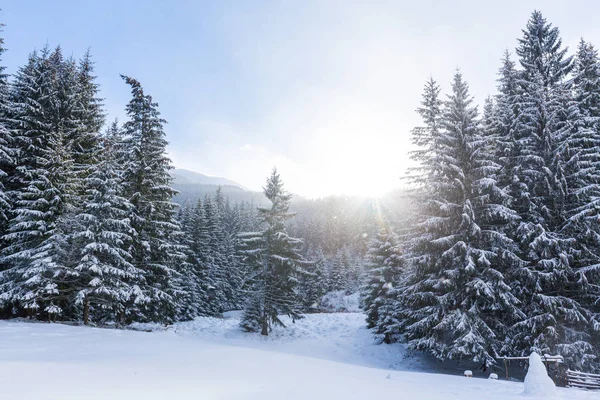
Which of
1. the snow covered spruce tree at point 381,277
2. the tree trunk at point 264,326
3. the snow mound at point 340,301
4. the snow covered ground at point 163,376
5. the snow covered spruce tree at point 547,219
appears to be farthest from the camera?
the snow mound at point 340,301

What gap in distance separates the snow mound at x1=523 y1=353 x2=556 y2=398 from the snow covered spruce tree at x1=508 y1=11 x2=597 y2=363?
Answer: 6.56 m

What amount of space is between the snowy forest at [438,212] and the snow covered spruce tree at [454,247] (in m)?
0.09

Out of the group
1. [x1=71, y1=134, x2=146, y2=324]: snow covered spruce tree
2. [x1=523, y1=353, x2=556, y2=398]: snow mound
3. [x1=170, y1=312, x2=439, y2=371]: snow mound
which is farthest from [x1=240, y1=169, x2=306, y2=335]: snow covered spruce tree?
[x1=523, y1=353, x2=556, y2=398]: snow mound

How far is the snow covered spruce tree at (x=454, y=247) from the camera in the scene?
1520 cm

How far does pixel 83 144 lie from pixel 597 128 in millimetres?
30225

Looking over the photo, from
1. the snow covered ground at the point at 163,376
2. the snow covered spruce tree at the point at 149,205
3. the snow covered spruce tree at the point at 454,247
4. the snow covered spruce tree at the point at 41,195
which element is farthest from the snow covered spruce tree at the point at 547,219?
the snow covered spruce tree at the point at 41,195

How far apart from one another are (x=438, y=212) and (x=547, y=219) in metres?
5.25

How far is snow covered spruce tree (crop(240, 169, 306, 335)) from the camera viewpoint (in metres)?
24.5

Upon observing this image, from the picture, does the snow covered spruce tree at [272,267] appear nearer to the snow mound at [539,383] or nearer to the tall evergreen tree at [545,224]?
the tall evergreen tree at [545,224]

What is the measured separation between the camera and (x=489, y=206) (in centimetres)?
1648

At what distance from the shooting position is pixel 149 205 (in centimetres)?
1938

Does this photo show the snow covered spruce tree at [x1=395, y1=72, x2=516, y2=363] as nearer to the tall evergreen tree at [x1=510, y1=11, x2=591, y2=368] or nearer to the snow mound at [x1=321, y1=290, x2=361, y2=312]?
the tall evergreen tree at [x1=510, y1=11, x2=591, y2=368]

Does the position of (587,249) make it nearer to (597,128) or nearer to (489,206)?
(489,206)

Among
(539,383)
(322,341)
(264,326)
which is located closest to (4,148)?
(264,326)
